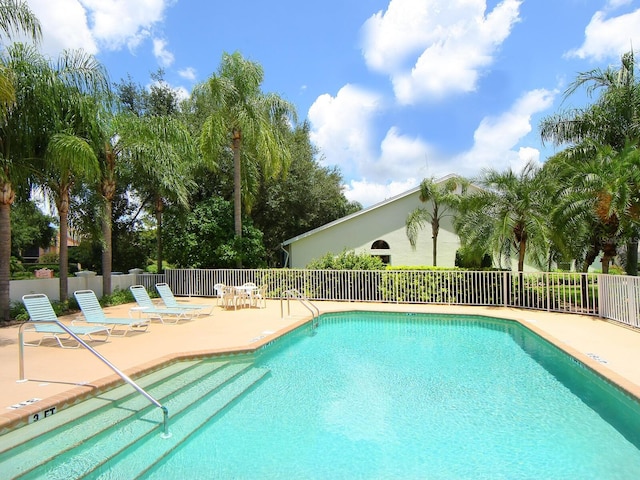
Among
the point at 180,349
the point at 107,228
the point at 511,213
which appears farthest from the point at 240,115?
the point at 180,349

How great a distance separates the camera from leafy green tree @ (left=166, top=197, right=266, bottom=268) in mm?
18750

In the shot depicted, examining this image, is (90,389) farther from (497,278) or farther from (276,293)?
(497,278)

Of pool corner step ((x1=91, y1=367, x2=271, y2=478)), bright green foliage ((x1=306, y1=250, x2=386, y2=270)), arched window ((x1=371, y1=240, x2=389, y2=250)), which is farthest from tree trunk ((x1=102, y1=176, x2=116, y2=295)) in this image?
arched window ((x1=371, y1=240, x2=389, y2=250))

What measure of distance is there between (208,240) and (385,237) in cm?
1011

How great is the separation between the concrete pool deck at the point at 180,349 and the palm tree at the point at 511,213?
2.45 meters

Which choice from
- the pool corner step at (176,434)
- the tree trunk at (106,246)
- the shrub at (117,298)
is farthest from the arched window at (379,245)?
the pool corner step at (176,434)

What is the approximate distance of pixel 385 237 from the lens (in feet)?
77.5

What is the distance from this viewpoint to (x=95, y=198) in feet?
47.2

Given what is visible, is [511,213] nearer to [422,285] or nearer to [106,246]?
[422,285]

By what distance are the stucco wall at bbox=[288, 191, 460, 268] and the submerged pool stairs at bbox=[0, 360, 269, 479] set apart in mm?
16882

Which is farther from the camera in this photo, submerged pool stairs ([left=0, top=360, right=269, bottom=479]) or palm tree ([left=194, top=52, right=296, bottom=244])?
palm tree ([left=194, top=52, right=296, bottom=244])

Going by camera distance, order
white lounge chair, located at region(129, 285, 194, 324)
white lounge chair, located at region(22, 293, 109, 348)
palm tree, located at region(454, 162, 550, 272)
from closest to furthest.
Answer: white lounge chair, located at region(22, 293, 109, 348) < white lounge chair, located at region(129, 285, 194, 324) < palm tree, located at region(454, 162, 550, 272)

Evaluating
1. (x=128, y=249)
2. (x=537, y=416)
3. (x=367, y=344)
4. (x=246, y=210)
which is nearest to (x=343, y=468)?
(x=537, y=416)

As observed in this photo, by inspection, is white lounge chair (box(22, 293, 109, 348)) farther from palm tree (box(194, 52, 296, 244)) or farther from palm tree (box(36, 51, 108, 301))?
palm tree (box(194, 52, 296, 244))
